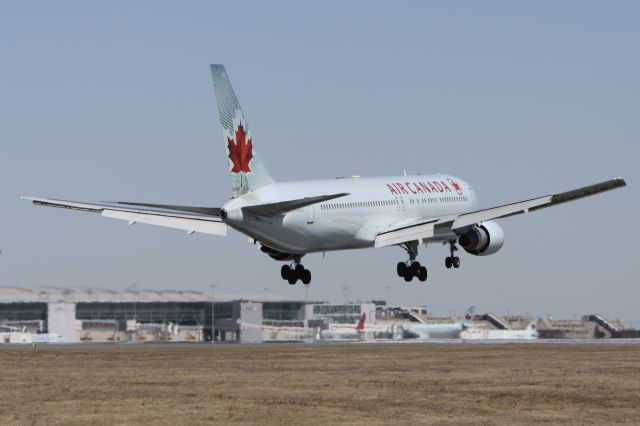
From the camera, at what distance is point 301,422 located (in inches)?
1672

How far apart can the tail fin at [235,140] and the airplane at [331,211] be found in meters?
0.06

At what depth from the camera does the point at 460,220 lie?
264ft

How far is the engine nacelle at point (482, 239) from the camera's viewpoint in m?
83.6

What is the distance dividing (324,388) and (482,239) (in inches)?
1233

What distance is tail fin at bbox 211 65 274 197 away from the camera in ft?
242

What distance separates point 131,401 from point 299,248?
96.2ft

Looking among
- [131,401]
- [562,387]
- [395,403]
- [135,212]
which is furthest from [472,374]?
[135,212]

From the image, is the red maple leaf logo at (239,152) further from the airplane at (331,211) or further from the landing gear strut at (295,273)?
the landing gear strut at (295,273)

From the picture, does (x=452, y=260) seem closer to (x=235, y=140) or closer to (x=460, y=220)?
(x=460, y=220)

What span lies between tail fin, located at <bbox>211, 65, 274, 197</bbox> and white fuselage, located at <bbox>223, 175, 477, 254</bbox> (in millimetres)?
932

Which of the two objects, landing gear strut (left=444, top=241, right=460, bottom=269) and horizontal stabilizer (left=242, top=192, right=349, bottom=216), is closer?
horizontal stabilizer (left=242, top=192, right=349, bottom=216)

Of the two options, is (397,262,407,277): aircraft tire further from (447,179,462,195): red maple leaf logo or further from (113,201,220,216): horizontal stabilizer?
(113,201,220,216): horizontal stabilizer

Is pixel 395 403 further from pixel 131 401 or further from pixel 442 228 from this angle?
pixel 442 228

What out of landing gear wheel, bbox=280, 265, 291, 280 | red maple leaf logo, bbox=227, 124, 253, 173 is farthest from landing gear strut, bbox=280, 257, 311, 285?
red maple leaf logo, bbox=227, 124, 253, 173
